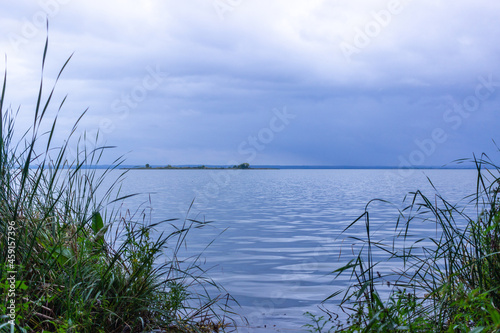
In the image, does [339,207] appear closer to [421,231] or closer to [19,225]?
[421,231]

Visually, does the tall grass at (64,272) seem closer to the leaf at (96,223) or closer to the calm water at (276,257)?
the leaf at (96,223)

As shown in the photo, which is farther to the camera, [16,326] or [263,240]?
[263,240]

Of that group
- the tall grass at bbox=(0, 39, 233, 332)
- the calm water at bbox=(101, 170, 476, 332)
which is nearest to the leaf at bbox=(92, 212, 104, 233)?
the tall grass at bbox=(0, 39, 233, 332)

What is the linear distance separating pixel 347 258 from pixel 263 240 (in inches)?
103

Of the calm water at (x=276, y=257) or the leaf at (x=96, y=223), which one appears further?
the calm water at (x=276, y=257)

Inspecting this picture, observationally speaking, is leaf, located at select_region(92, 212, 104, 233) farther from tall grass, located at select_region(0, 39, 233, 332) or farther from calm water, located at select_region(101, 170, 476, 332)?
calm water, located at select_region(101, 170, 476, 332)

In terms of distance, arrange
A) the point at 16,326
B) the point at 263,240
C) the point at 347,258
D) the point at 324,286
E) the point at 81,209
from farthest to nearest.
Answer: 1. the point at 263,240
2. the point at 347,258
3. the point at 324,286
4. the point at 81,209
5. the point at 16,326

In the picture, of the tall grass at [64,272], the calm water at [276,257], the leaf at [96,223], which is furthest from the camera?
the calm water at [276,257]

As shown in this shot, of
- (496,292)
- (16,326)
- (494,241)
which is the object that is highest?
(494,241)

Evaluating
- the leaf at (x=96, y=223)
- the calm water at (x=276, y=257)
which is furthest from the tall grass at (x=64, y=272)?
the calm water at (x=276, y=257)

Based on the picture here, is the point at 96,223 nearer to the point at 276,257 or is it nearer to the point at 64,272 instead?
the point at 64,272

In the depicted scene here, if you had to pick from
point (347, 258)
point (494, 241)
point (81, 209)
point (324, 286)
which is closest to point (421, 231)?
point (347, 258)

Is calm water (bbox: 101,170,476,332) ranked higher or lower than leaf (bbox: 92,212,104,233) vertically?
lower

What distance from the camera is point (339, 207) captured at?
61.4ft
